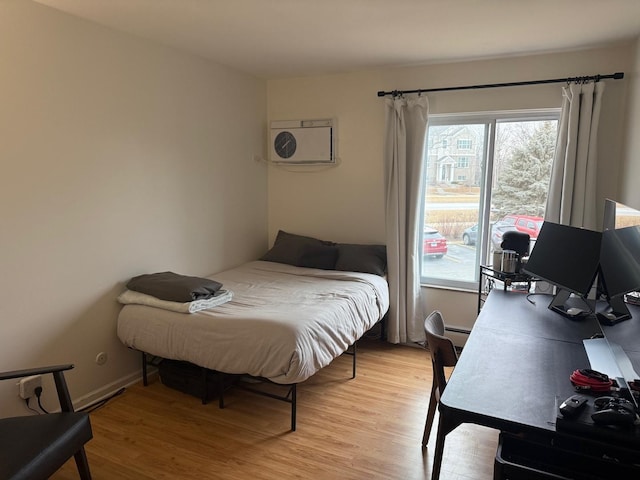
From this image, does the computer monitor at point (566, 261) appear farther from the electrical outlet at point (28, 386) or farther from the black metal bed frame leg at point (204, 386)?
the electrical outlet at point (28, 386)

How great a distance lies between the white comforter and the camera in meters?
2.42

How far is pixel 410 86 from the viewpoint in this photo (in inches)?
147

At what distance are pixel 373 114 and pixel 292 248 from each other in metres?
1.44

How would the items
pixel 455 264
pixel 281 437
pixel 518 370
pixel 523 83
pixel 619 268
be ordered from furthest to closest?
pixel 455 264 < pixel 523 83 < pixel 281 437 < pixel 619 268 < pixel 518 370

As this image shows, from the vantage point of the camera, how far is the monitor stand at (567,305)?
90.4 inches

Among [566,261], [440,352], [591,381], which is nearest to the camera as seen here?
[591,381]

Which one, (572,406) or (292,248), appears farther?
(292,248)

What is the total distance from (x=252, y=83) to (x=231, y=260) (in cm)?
171

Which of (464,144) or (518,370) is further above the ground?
(464,144)

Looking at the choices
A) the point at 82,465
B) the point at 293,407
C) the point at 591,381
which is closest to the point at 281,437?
the point at 293,407

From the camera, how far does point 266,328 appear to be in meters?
2.47

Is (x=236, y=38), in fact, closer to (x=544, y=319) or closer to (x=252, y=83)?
(x=252, y=83)

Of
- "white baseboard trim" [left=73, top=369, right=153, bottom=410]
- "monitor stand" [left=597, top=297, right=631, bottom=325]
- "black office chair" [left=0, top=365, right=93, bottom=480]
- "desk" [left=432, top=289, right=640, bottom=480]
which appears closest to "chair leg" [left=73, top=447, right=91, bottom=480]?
"black office chair" [left=0, top=365, right=93, bottom=480]

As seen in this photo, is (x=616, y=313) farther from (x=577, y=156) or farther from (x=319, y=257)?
(x=319, y=257)
